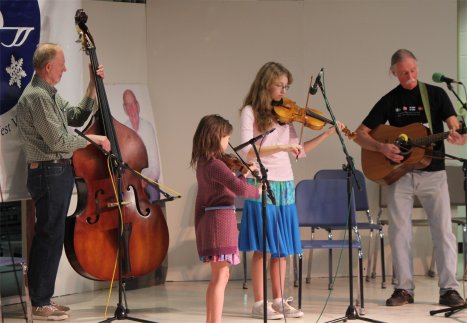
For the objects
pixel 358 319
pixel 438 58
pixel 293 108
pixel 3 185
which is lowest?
pixel 358 319

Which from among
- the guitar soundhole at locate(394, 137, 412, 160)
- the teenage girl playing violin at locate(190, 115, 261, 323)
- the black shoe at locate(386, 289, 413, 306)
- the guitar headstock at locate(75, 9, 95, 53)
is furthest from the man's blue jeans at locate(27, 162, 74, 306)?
the black shoe at locate(386, 289, 413, 306)

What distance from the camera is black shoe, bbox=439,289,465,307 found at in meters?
5.93

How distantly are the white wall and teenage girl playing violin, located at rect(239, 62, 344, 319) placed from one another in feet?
6.34

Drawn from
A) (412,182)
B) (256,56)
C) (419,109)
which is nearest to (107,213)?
(412,182)

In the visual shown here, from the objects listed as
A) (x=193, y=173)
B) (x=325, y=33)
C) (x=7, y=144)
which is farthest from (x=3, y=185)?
Answer: (x=325, y=33)

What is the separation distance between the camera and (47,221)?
5.48 meters

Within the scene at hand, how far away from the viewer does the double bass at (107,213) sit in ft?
17.1

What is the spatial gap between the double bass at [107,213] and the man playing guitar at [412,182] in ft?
5.34

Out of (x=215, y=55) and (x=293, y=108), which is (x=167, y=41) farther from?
(x=293, y=108)

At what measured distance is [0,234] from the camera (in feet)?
20.1

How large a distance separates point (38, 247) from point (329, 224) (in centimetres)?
213

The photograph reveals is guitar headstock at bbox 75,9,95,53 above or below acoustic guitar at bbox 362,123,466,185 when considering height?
above

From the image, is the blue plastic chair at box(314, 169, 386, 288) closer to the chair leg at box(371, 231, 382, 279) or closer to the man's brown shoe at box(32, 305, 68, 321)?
the chair leg at box(371, 231, 382, 279)

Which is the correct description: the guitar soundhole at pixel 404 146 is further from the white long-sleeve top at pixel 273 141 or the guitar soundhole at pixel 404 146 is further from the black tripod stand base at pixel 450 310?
the black tripod stand base at pixel 450 310
